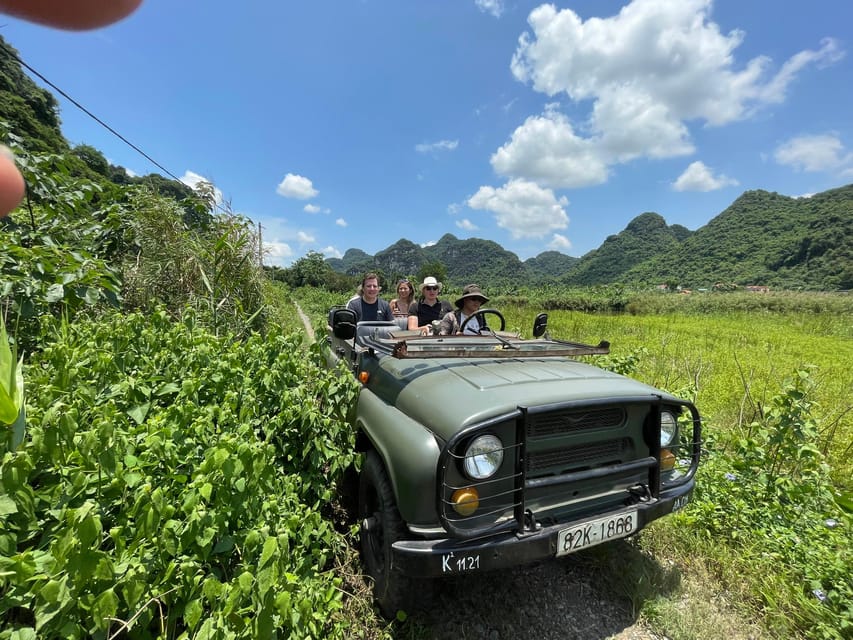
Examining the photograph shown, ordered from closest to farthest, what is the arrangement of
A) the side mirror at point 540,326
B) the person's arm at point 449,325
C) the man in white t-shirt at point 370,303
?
the side mirror at point 540,326 < the person's arm at point 449,325 < the man in white t-shirt at point 370,303

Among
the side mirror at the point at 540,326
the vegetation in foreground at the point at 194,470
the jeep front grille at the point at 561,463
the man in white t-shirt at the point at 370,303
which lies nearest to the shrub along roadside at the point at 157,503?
the vegetation in foreground at the point at 194,470

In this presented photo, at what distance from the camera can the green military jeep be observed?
1.72 m

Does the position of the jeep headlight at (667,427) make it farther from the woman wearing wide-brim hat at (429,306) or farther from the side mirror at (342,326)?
the woman wearing wide-brim hat at (429,306)

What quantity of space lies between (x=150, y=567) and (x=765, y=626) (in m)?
3.07

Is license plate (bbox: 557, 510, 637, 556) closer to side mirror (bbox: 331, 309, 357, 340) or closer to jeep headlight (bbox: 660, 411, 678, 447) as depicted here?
jeep headlight (bbox: 660, 411, 678, 447)

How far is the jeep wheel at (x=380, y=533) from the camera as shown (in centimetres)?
193

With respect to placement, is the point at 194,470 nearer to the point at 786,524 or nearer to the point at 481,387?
the point at 481,387

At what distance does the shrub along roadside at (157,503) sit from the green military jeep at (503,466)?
0.35 m

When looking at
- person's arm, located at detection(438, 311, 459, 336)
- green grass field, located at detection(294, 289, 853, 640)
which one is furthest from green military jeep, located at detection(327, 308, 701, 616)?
person's arm, located at detection(438, 311, 459, 336)

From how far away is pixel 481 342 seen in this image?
320 centimetres

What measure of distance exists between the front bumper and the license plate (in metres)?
0.04

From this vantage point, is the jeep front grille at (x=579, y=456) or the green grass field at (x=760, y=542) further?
the green grass field at (x=760, y=542)

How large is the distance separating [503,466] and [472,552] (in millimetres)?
413

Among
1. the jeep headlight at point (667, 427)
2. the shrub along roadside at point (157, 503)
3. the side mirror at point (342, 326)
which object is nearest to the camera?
the shrub along roadside at point (157, 503)
